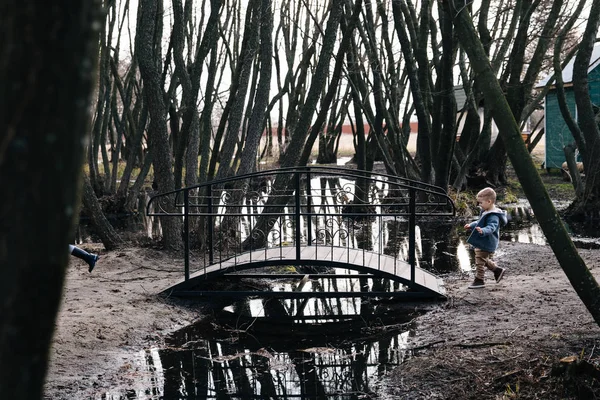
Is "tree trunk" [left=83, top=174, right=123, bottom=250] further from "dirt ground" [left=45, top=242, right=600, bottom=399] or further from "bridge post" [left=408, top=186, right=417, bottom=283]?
"bridge post" [left=408, top=186, right=417, bottom=283]

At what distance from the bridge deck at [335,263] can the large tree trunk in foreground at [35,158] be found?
6.92 m

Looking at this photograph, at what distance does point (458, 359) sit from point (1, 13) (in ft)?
Answer: 16.6

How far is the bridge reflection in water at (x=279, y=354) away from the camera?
6105 mm

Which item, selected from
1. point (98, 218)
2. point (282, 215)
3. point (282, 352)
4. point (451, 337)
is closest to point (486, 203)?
point (451, 337)

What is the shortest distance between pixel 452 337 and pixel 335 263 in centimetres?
203

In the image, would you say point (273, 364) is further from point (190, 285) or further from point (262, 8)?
point (262, 8)

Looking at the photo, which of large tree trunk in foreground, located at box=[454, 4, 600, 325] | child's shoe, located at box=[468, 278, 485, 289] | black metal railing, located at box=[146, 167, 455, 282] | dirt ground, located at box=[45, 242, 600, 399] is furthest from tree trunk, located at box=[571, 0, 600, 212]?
large tree trunk in foreground, located at box=[454, 4, 600, 325]

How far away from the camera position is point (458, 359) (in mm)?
6074

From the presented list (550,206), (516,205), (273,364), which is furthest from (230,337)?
(516,205)

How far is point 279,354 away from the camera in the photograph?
7.20 metres

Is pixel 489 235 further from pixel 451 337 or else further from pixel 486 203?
pixel 451 337

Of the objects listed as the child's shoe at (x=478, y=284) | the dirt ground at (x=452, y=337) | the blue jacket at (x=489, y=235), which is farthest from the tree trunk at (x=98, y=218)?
the blue jacket at (x=489, y=235)

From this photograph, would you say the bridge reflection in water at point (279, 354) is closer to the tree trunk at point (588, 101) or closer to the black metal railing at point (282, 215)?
the black metal railing at point (282, 215)

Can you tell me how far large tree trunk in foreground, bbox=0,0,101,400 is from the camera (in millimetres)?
1754
